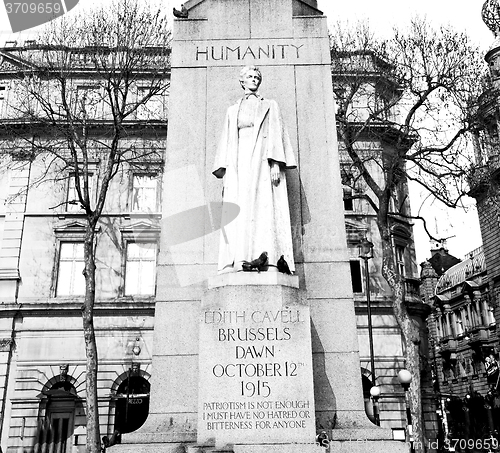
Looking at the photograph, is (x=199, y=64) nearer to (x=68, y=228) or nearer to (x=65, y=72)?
(x=65, y=72)

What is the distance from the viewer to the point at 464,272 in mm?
86875

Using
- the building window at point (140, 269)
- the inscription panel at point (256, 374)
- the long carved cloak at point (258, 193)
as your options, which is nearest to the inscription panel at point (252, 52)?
the long carved cloak at point (258, 193)

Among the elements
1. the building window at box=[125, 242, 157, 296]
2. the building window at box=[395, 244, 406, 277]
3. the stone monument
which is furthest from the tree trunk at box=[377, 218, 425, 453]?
the building window at box=[125, 242, 157, 296]

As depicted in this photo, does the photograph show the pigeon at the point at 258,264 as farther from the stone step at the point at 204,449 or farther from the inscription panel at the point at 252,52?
the inscription panel at the point at 252,52

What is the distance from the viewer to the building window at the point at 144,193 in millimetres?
33719

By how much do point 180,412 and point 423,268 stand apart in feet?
295

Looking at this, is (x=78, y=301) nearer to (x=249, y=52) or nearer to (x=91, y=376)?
(x=91, y=376)

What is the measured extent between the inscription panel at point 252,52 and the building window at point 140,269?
72.6 ft

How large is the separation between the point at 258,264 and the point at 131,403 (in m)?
24.5

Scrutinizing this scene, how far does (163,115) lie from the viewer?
3294 cm

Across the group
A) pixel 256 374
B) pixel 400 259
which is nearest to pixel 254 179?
pixel 256 374

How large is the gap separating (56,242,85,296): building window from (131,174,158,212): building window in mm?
3903

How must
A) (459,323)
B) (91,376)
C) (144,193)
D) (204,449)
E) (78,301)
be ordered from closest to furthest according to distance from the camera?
(204,449) → (91,376) → (78,301) → (144,193) → (459,323)

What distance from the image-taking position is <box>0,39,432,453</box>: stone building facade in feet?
98.3
